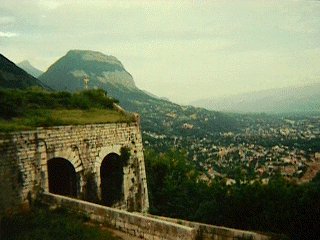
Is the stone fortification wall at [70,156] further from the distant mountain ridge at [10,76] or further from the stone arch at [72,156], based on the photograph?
the distant mountain ridge at [10,76]

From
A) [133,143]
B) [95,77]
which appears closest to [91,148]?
[133,143]

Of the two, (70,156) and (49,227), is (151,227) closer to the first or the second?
(49,227)

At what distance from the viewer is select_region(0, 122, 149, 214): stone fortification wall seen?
13.3 metres

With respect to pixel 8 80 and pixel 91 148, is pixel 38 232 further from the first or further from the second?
pixel 8 80

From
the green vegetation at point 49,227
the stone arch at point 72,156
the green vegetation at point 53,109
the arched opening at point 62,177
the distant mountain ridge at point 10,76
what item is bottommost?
the green vegetation at point 49,227

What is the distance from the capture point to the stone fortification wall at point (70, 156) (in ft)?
43.5

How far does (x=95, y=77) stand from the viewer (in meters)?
190

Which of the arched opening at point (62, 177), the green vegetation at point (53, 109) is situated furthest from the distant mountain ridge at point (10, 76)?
the arched opening at point (62, 177)

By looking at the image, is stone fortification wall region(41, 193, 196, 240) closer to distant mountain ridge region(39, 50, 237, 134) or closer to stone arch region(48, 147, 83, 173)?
stone arch region(48, 147, 83, 173)

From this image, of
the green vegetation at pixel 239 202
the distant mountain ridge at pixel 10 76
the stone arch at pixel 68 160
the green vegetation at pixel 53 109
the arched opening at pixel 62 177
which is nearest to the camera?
the stone arch at pixel 68 160

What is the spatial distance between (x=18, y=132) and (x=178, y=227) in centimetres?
683

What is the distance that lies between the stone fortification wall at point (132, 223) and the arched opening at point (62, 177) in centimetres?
280

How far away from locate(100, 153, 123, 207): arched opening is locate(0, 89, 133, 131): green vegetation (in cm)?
198

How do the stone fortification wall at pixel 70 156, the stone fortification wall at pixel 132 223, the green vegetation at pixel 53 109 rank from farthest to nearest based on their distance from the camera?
the green vegetation at pixel 53 109 → the stone fortification wall at pixel 70 156 → the stone fortification wall at pixel 132 223
